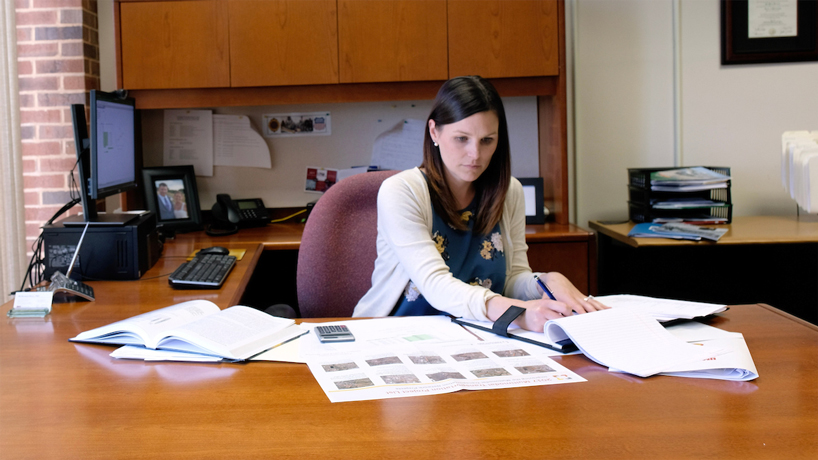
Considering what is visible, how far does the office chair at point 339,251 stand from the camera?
1.74 m

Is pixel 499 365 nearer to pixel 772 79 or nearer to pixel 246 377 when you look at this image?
pixel 246 377

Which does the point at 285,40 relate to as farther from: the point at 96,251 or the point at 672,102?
the point at 672,102

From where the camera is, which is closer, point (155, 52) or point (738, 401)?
point (738, 401)

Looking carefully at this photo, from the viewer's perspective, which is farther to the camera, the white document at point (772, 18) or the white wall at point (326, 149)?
the white wall at point (326, 149)

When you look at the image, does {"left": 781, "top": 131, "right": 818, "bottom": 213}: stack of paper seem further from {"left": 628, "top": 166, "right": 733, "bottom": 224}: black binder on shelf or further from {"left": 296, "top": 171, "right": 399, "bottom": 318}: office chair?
{"left": 296, "top": 171, "right": 399, "bottom": 318}: office chair

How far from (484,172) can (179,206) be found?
5.10 ft

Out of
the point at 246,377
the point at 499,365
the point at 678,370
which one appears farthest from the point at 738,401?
the point at 246,377

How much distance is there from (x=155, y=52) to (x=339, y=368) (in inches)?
78.3

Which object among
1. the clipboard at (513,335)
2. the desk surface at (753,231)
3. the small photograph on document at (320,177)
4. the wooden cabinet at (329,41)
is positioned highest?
the wooden cabinet at (329,41)

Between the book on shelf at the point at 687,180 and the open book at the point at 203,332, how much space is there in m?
1.76

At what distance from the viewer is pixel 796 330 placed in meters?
→ 1.23

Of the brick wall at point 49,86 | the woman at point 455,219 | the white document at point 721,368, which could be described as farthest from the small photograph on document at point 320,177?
the white document at point 721,368

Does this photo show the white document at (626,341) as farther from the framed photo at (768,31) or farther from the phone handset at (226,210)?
the framed photo at (768,31)

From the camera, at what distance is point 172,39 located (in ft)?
8.50
